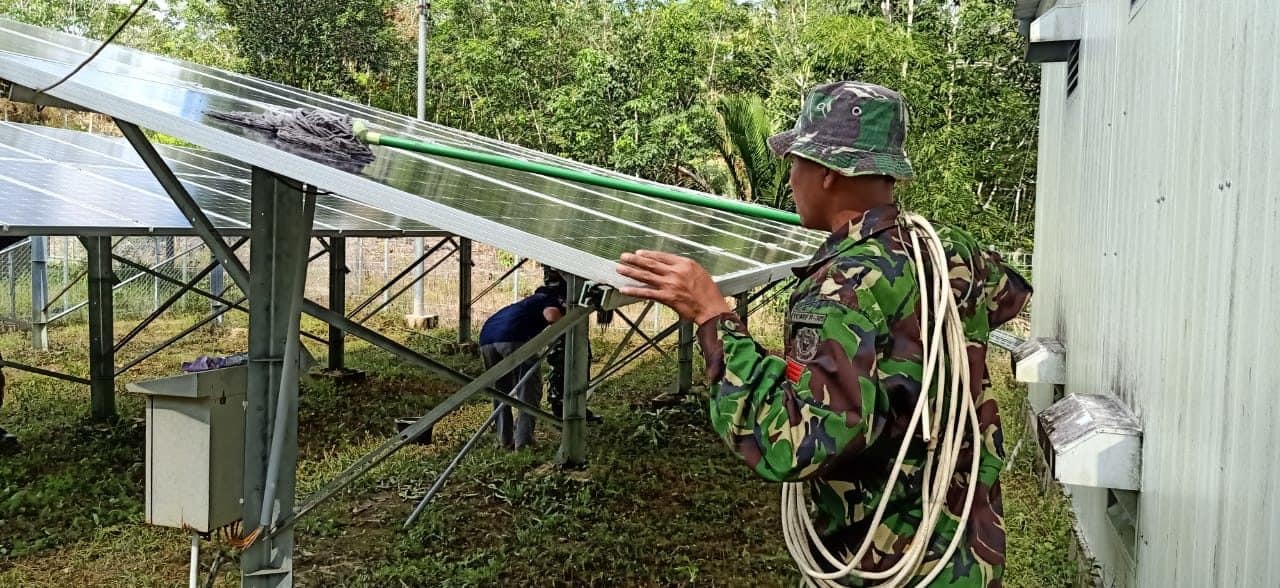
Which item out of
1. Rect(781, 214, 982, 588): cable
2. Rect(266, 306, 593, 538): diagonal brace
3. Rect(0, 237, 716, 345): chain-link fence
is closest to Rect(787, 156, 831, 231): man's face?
Rect(781, 214, 982, 588): cable

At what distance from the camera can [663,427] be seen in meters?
9.22

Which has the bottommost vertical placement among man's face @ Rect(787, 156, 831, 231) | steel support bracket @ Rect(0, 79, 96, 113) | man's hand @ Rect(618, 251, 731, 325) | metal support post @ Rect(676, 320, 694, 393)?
metal support post @ Rect(676, 320, 694, 393)

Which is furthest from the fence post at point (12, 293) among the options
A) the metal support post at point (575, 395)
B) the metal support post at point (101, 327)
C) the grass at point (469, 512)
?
the metal support post at point (575, 395)

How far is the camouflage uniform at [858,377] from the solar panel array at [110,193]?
3.98 m

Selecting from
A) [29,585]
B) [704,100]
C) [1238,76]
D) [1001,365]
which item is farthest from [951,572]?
[704,100]

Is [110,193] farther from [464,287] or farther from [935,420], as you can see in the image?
[935,420]

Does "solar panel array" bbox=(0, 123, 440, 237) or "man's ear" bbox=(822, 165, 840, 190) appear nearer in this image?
"man's ear" bbox=(822, 165, 840, 190)

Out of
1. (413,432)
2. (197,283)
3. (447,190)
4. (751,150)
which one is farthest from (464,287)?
(447,190)

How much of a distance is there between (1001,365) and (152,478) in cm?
1024

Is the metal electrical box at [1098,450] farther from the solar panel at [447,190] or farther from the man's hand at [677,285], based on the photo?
the man's hand at [677,285]

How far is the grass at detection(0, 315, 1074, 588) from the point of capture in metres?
5.61

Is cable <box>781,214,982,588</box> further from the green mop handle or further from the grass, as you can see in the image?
the grass

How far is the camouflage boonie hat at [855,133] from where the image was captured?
80.6 inches

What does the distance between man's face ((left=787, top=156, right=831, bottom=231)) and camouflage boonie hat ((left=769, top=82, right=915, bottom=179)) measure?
0.05 m
